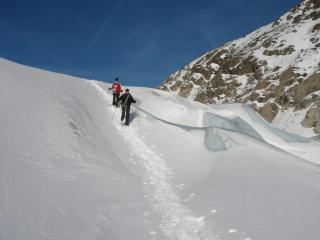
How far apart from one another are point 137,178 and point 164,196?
1.52 metres

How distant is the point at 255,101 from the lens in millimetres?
45438

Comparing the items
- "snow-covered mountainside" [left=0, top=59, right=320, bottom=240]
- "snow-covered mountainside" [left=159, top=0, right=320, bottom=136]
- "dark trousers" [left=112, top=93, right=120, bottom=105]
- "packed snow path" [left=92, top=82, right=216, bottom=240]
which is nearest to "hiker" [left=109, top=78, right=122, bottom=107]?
"dark trousers" [left=112, top=93, right=120, bottom=105]

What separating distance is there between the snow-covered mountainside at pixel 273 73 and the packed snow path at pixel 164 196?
2503cm

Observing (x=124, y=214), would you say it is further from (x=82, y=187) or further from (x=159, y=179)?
(x=159, y=179)

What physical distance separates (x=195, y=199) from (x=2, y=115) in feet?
22.3

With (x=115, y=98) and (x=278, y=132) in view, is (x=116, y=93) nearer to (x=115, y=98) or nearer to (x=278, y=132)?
(x=115, y=98)

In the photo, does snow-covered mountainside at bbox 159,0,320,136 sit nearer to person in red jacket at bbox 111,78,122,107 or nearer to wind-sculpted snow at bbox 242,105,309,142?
wind-sculpted snow at bbox 242,105,309,142

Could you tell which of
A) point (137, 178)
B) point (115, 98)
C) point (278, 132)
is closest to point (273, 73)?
point (278, 132)

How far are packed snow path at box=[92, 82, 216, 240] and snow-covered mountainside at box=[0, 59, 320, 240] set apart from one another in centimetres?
3

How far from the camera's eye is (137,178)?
10.3 m

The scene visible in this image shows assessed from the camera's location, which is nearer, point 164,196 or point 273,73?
point 164,196

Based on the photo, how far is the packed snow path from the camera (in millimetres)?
6824

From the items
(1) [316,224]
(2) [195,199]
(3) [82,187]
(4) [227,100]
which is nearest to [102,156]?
(3) [82,187]

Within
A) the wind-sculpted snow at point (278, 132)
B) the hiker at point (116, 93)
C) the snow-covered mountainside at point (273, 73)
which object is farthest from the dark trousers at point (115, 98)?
the snow-covered mountainside at point (273, 73)
